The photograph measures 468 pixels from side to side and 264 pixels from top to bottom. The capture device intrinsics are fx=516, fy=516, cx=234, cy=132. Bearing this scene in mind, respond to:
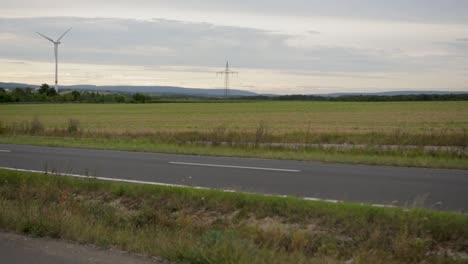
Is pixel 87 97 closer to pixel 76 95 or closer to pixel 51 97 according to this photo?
pixel 76 95

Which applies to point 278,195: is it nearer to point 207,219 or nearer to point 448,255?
point 207,219

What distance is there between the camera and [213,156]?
58.1 ft

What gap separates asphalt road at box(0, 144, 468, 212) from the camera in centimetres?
1016

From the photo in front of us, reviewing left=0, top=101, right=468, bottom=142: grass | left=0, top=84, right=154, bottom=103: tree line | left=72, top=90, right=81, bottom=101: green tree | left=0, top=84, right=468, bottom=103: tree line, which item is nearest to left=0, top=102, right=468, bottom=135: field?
left=0, top=101, right=468, bottom=142: grass

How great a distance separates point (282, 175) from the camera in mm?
12891

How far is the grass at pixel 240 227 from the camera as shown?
641 cm

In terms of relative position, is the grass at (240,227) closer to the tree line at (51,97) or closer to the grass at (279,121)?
the grass at (279,121)

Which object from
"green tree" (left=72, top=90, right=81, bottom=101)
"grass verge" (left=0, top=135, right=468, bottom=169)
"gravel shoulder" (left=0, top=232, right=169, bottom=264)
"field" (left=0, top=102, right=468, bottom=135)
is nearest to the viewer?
"gravel shoulder" (left=0, top=232, right=169, bottom=264)

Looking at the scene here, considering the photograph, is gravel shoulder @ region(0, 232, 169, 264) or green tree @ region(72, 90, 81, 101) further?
green tree @ region(72, 90, 81, 101)

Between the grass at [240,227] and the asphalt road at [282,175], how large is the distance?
3.84ft

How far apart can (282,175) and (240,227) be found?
15.2ft

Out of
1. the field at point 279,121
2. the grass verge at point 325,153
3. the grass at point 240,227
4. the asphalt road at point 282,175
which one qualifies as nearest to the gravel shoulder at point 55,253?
the grass at point 240,227

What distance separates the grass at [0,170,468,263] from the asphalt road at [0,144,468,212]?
3.84 ft

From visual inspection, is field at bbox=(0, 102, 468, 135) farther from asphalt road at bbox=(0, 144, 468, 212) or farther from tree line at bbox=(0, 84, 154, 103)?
tree line at bbox=(0, 84, 154, 103)
